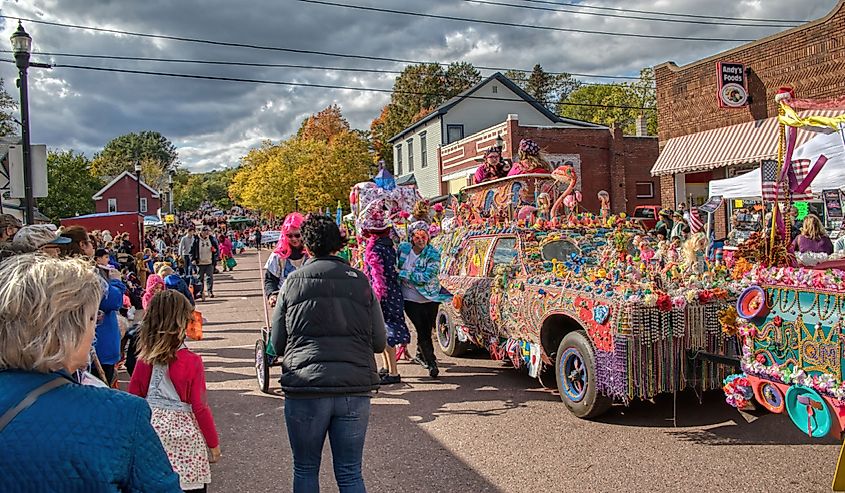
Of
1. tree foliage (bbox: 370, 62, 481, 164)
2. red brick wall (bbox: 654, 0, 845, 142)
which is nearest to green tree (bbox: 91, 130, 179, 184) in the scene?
tree foliage (bbox: 370, 62, 481, 164)

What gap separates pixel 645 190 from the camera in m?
31.6

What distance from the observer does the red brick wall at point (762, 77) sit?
1598cm

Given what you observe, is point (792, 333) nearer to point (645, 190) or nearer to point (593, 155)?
point (593, 155)

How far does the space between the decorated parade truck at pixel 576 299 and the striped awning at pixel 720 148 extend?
33.9ft

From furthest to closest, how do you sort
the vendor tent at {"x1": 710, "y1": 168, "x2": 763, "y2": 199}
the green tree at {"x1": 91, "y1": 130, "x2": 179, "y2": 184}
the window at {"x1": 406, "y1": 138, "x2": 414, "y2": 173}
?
the green tree at {"x1": 91, "y1": 130, "x2": 179, "y2": 184} < the window at {"x1": 406, "y1": 138, "x2": 414, "y2": 173} < the vendor tent at {"x1": 710, "y1": 168, "x2": 763, "y2": 199}

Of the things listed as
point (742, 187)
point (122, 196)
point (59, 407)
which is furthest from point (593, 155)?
point (122, 196)

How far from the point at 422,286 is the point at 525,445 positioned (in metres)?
2.68

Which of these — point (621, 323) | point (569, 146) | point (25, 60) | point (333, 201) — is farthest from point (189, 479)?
point (333, 201)

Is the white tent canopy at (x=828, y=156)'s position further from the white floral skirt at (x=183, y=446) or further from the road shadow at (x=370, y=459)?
the white floral skirt at (x=183, y=446)

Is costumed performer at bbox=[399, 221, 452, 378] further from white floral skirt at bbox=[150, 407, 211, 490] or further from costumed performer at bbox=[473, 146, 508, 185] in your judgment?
white floral skirt at bbox=[150, 407, 211, 490]

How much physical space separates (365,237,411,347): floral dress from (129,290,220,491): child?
3.92 meters

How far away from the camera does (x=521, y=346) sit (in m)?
6.87

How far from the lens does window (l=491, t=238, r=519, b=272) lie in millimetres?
7477

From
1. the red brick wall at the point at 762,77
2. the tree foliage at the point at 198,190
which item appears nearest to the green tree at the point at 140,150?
the tree foliage at the point at 198,190
